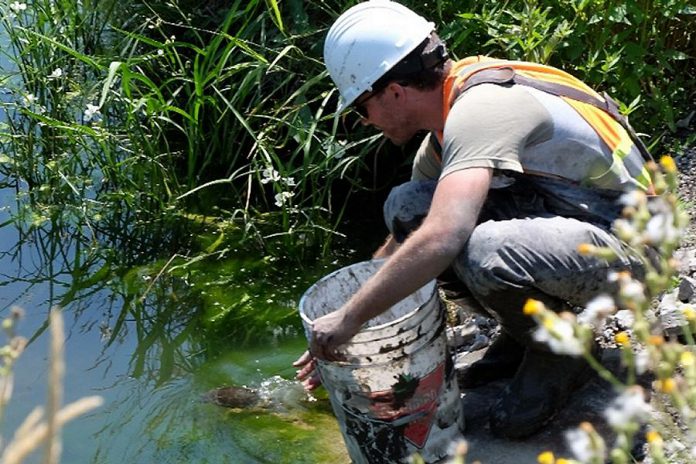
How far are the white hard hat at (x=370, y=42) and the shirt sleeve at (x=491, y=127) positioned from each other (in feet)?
0.74

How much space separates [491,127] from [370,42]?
1.36ft

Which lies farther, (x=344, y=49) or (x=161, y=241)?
(x=161, y=241)

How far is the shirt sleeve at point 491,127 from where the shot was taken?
8.43 ft

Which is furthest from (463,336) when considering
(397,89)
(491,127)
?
(491,127)

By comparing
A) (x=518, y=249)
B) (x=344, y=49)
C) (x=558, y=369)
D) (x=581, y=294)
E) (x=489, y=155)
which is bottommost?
(x=558, y=369)

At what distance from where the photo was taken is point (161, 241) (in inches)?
184

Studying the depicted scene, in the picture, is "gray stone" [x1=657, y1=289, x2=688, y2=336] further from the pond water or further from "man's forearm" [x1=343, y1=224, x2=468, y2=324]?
the pond water

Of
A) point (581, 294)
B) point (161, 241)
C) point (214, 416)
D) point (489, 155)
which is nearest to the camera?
point (489, 155)

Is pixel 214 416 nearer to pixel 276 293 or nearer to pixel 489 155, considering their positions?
pixel 276 293

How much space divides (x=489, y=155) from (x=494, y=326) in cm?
134

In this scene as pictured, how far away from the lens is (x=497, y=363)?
327 centimetres

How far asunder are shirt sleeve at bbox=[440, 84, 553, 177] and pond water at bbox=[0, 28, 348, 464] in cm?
117

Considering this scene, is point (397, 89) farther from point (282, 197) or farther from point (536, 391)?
point (282, 197)

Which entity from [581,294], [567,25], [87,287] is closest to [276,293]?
[87,287]
